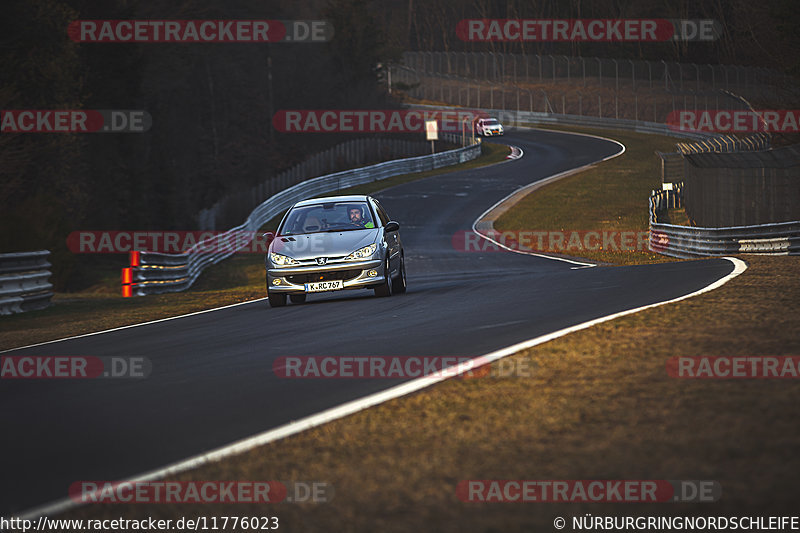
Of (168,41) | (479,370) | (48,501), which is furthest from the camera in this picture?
(168,41)

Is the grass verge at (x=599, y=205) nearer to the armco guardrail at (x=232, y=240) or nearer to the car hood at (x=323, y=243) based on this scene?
the armco guardrail at (x=232, y=240)

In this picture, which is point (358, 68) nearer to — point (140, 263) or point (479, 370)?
point (140, 263)

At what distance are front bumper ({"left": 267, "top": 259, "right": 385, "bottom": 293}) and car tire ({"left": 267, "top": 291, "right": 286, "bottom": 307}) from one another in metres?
0.20

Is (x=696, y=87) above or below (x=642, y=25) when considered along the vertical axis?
below

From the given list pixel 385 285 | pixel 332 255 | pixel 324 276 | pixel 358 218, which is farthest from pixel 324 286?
pixel 358 218

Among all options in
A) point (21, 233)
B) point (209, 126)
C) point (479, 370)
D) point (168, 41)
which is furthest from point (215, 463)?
point (209, 126)

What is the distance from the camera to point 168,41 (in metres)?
57.4

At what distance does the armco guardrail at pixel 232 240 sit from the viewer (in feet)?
82.4

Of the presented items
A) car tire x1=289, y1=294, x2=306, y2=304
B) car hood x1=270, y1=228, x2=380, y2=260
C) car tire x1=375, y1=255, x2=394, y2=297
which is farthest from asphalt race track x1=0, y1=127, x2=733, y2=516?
car hood x1=270, y1=228, x2=380, y2=260

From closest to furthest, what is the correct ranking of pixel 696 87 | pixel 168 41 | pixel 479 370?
pixel 479 370
pixel 168 41
pixel 696 87

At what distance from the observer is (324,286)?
15883mm

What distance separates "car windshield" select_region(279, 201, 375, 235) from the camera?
16828 millimetres

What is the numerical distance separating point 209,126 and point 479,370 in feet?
243

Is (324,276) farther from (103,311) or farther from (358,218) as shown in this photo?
(103,311)
